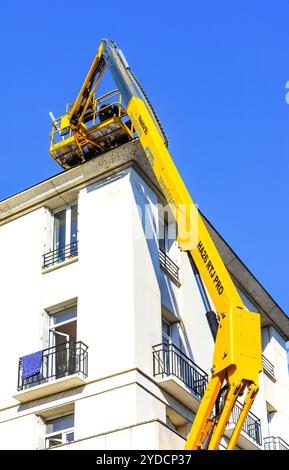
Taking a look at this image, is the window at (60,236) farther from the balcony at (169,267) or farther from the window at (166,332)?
the window at (166,332)

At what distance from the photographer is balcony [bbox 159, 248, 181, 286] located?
2928cm

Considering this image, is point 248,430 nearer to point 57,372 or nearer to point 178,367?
point 178,367

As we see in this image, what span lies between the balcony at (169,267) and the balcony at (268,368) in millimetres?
7080

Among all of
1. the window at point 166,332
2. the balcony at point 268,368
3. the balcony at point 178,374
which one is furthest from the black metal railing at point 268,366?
the window at point 166,332

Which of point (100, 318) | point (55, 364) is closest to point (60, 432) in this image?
point (55, 364)

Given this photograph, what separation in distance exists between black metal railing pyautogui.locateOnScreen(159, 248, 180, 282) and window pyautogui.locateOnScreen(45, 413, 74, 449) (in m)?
5.70

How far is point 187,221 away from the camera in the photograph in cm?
2506

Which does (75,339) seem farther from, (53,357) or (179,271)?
(179,271)

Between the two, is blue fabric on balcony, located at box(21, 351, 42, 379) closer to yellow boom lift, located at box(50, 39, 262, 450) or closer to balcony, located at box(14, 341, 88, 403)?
balcony, located at box(14, 341, 88, 403)

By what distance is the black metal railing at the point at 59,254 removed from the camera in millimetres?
29125

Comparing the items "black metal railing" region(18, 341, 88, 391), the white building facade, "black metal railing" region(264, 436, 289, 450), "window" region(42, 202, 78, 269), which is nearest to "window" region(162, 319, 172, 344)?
the white building facade
